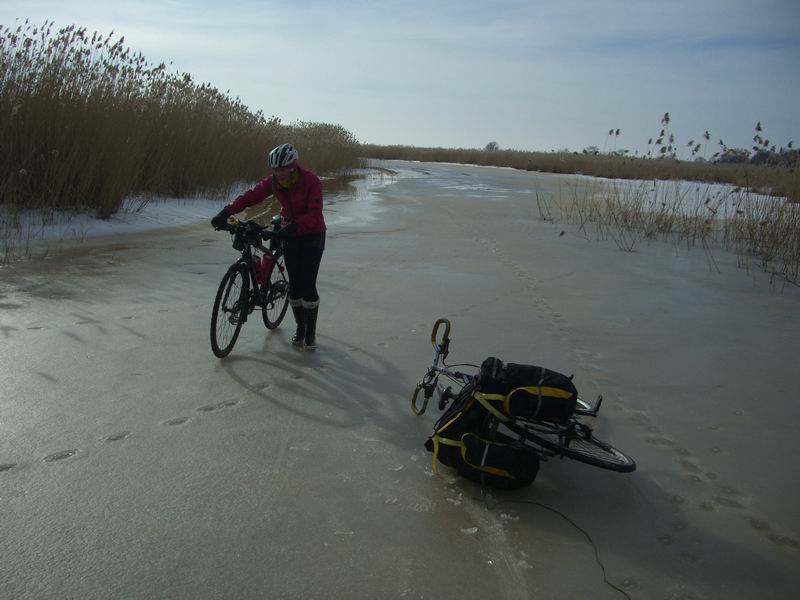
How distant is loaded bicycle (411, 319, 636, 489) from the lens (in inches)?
135

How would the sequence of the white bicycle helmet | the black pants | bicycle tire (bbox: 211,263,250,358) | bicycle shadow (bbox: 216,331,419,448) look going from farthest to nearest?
1. the black pants
2. the white bicycle helmet
3. bicycle tire (bbox: 211,263,250,358)
4. bicycle shadow (bbox: 216,331,419,448)

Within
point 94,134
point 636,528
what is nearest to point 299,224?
point 636,528

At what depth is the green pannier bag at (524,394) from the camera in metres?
3.56

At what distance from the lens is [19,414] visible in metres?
4.02

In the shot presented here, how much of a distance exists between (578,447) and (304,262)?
9.48 ft

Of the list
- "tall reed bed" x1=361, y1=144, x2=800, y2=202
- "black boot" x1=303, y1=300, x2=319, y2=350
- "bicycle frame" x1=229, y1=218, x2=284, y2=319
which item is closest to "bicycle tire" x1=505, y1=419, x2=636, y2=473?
"black boot" x1=303, y1=300, x2=319, y2=350

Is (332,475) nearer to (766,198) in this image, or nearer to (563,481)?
(563,481)

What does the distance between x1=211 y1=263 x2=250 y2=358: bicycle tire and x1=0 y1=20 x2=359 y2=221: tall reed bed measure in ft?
17.6

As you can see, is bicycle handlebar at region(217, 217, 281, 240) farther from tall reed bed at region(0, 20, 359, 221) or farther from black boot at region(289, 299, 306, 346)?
tall reed bed at region(0, 20, 359, 221)

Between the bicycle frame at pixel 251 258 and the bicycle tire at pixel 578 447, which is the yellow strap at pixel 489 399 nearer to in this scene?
the bicycle tire at pixel 578 447

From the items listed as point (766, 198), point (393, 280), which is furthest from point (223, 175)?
point (766, 198)

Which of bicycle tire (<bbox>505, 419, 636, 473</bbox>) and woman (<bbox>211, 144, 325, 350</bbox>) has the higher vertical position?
woman (<bbox>211, 144, 325, 350</bbox>)

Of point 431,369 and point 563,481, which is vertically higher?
point 431,369

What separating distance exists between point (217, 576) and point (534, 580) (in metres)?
1.23
